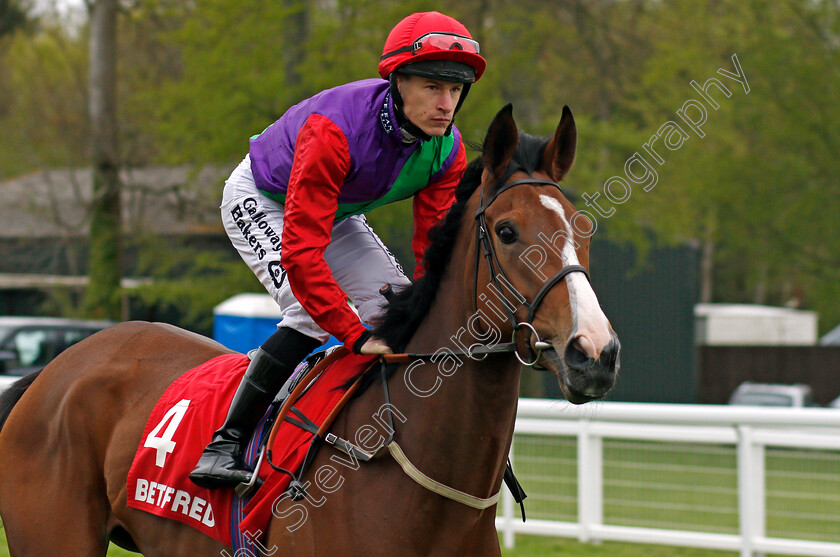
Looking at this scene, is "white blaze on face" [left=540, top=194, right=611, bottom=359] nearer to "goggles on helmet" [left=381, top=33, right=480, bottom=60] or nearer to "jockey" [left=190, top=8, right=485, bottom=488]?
"jockey" [left=190, top=8, right=485, bottom=488]

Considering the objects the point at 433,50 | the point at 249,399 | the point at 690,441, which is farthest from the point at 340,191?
the point at 690,441

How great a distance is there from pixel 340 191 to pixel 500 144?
64 centimetres

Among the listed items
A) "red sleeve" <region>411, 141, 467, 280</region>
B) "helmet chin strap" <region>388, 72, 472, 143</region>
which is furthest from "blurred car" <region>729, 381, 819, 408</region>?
"helmet chin strap" <region>388, 72, 472, 143</region>

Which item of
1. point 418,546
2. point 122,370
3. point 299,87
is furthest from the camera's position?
point 299,87

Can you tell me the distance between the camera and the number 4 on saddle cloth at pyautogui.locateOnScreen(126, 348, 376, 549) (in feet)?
8.90

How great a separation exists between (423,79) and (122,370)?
1.68m

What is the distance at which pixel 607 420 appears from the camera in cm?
648

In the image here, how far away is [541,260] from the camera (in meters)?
2.29

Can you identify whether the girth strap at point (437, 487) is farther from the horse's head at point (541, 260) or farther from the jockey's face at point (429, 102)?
the jockey's face at point (429, 102)

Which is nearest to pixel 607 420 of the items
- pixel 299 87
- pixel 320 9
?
pixel 299 87

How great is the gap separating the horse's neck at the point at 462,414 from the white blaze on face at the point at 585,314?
36cm

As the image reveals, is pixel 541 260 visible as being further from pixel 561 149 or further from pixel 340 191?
pixel 340 191

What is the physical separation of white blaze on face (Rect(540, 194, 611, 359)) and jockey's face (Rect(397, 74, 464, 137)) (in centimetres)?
70

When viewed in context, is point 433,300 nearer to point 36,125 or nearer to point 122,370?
point 122,370
